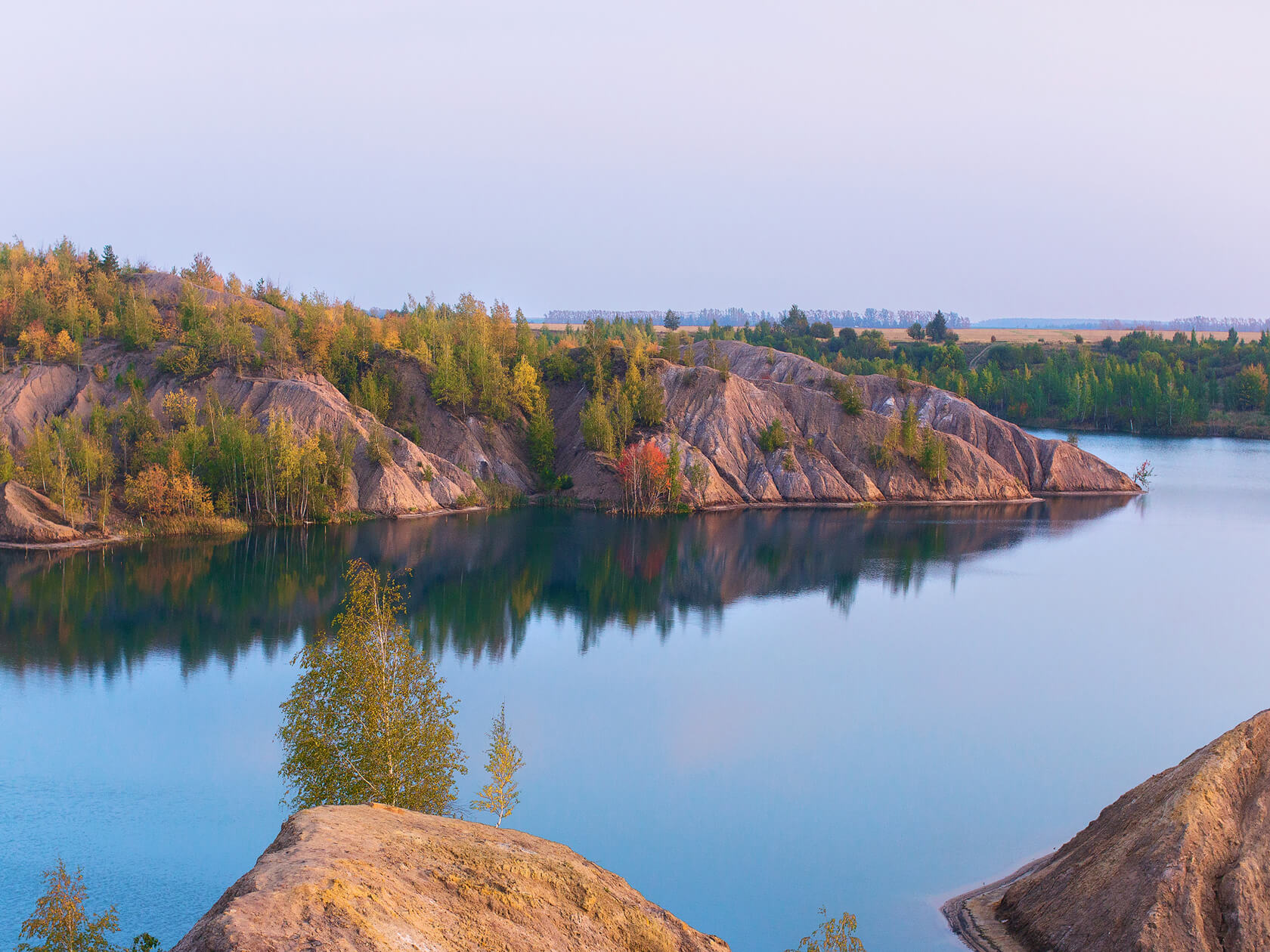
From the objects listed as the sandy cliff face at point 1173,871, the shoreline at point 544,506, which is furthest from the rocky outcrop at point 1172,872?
the shoreline at point 544,506

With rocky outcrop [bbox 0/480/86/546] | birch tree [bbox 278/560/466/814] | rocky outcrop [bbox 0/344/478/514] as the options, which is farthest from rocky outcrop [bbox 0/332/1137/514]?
birch tree [bbox 278/560/466/814]

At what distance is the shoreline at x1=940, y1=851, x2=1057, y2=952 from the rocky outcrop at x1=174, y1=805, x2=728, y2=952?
676 centimetres

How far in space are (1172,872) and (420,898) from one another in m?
13.8

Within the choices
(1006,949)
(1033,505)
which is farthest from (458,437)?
(1006,949)

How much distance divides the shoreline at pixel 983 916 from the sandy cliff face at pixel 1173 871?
0.30 metres

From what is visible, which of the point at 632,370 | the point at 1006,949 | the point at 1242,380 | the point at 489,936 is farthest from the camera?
the point at 1242,380

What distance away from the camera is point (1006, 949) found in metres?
20.3

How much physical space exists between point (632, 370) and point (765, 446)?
1299 centimetres

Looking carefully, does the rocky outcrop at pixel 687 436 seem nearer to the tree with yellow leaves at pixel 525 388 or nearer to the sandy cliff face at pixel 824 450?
the sandy cliff face at pixel 824 450

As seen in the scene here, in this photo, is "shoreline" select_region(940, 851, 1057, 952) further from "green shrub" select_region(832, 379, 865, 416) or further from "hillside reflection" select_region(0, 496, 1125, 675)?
"green shrub" select_region(832, 379, 865, 416)

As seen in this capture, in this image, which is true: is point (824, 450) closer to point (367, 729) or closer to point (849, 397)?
point (849, 397)

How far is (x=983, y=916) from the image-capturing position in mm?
21781

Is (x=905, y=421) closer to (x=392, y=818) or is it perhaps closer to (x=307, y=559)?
(x=307, y=559)

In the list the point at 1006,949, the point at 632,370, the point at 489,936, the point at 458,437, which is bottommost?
the point at 1006,949
